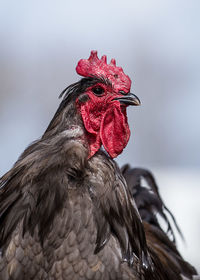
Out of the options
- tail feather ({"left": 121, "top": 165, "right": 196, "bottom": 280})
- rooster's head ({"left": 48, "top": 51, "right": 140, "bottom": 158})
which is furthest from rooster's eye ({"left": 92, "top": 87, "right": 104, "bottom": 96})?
tail feather ({"left": 121, "top": 165, "right": 196, "bottom": 280})

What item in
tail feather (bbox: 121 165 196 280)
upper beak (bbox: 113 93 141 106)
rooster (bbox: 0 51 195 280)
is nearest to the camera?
rooster (bbox: 0 51 195 280)

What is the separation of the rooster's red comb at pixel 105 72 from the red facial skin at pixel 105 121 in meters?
0.05

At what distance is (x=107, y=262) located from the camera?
2340 mm

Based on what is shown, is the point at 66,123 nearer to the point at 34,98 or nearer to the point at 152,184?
the point at 152,184

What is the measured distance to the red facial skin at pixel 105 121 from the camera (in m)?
2.54

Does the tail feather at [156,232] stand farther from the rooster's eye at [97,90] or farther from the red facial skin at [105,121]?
the rooster's eye at [97,90]

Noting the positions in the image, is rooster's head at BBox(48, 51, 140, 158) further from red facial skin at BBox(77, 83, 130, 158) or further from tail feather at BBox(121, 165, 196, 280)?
tail feather at BBox(121, 165, 196, 280)

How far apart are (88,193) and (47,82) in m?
6.80

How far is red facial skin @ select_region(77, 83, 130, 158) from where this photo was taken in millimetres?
2535

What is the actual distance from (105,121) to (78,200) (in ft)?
1.56

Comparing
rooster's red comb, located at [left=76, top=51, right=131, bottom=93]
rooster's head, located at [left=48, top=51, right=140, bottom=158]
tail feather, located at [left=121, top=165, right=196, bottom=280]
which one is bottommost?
tail feather, located at [left=121, top=165, right=196, bottom=280]

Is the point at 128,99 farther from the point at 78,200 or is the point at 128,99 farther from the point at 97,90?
the point at 78,200

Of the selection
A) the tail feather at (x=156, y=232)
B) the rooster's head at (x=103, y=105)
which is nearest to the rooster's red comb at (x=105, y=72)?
the rooster's head at (x=103, y=105)

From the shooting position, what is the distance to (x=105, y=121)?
2.59 metres
